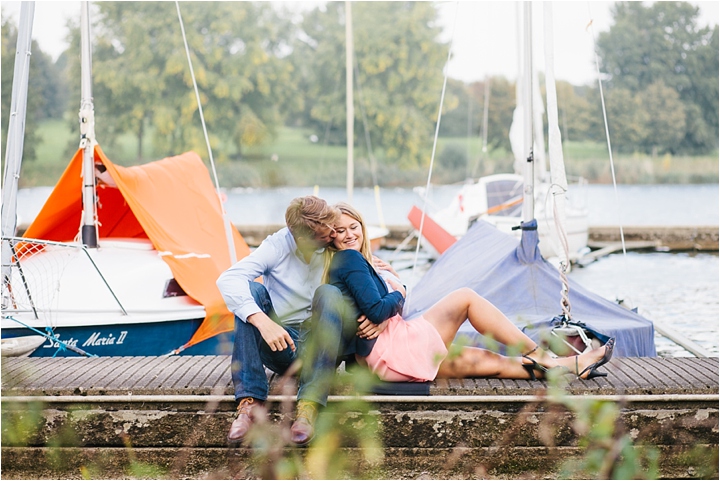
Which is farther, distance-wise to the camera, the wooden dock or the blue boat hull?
the blue boat hull

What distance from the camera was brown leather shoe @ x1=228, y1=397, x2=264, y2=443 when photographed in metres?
3.75

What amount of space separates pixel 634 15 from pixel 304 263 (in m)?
61.8

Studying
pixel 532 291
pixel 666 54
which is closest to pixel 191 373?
pixel 532 291

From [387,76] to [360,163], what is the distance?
726 centimetres

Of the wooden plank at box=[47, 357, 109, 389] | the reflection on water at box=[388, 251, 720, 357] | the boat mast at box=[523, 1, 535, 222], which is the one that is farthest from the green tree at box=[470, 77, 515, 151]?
the wooden plank at box=[47, 357, 109, 389]

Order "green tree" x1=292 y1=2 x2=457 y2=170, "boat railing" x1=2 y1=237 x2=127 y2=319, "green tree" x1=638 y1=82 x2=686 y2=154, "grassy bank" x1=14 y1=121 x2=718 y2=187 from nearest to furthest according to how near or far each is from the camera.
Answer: "boat railing" x1=2 y1=237 x2=127 y2=319, "grassy bank" x1=14 y1=121 x2=718 y2=187, "green tree" x1=292 y1=2 x2=457 y2=170, "green tree" x1=638 y1=82 x2=686 y2=154

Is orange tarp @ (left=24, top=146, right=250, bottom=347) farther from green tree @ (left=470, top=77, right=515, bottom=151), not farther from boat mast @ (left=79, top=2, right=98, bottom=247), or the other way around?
green tree @ (left=470, top=77, right=515, bottom=151)

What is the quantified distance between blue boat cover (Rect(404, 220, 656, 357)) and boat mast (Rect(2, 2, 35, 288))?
9.00 feet

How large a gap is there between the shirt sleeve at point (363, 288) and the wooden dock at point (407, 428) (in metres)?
0.39

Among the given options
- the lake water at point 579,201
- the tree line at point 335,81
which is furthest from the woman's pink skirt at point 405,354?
the tree line at point 335,81

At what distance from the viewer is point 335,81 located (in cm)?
5703

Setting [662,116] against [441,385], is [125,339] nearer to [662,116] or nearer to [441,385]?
[441,385]

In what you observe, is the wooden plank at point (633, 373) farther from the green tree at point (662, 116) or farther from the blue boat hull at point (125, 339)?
the green tree at point (662, 116)

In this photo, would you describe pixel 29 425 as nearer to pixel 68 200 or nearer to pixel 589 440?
pixel 589 440
